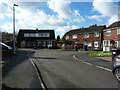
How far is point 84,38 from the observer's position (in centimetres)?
Result: 4397

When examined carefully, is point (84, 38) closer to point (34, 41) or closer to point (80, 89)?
point (34, 41)

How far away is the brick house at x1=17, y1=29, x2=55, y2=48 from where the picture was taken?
47719 mm

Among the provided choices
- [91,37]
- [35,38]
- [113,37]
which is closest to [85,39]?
[91,37]

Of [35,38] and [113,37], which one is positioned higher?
[35,38]

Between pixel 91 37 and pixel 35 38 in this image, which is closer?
pixel 91 37

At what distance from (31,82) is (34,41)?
42.7 m

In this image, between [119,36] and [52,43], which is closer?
[119,36]

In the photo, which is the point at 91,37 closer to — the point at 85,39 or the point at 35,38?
the point at 85,39

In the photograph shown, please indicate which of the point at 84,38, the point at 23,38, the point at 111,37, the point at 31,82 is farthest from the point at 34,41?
the point at 31,82

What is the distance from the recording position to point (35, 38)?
49.0 meters

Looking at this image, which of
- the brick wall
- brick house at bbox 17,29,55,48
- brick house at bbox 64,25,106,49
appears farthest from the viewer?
brick house at bbox 17,29,55,48

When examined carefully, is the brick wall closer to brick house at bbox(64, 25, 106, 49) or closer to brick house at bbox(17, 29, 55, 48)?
brick house at bbox(64, 25, 106, 49)

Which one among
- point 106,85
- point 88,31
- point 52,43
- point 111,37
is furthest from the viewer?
point 52,43

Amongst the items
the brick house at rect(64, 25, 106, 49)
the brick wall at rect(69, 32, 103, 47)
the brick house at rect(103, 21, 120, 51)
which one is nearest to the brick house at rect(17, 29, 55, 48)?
the brick wall at rect(69, 32, 103, 47)
